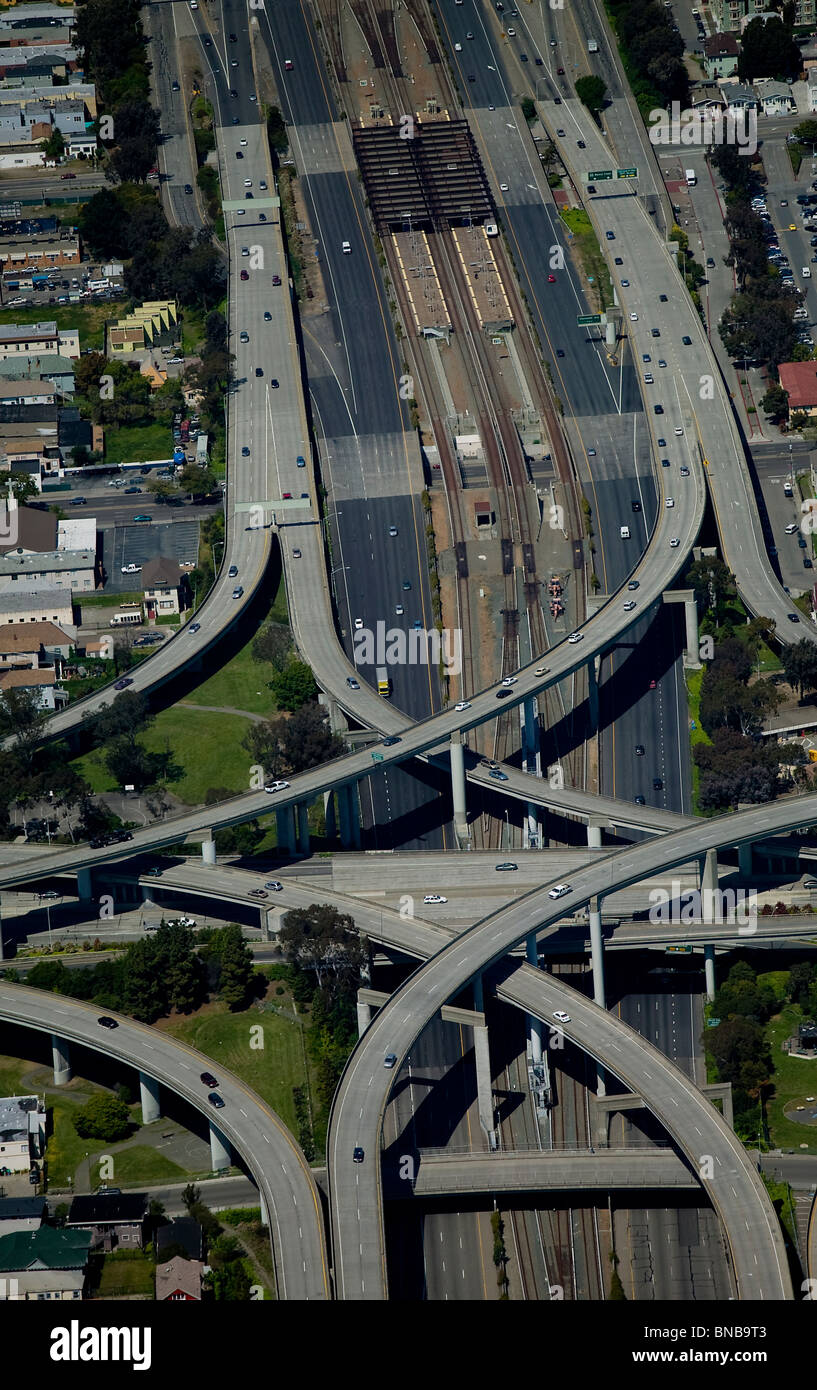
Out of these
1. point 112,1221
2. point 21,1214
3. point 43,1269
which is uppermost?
point 21,1214

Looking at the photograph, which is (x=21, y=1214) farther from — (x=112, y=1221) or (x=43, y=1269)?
(x=43, y=1269)

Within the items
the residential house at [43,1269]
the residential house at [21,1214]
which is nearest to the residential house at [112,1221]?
the residential house at [21,1214]

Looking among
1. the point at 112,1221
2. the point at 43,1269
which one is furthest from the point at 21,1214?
the point at 43,1269

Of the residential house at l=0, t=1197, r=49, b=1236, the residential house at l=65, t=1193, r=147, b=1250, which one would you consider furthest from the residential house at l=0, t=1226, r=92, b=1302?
the residential house at l=0, t=1197, r=49, b=1236

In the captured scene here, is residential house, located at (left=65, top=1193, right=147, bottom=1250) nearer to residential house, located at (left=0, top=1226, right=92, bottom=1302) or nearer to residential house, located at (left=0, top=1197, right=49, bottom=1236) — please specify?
residential house, located at (left=0, top=1197, right=49, bottom=1236)

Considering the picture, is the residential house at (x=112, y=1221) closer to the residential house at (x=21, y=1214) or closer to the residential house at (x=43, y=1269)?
the residential house at (x=21, y=1214)

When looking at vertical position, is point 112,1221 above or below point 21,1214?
below
